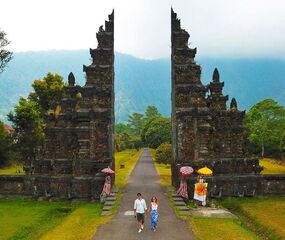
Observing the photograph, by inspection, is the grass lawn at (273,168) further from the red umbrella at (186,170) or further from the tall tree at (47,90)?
the tall tree at (47,90)

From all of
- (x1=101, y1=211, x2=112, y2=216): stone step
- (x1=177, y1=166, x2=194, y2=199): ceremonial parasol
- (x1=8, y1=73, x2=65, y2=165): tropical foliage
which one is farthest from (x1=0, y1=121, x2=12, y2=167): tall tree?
(x1=101, y1=211, x2=112, y2=216): stone step

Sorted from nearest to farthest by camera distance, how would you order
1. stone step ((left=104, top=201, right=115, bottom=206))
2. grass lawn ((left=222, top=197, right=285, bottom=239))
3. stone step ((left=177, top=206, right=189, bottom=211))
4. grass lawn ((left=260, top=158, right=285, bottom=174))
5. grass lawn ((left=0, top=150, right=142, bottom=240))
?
grass lawn ((left=0, top=150, right=142, bottom=240)) → grass lawn ((left=222, top=197, right=285, bottom=239)) → stone step ((left=177, top=206, right=189, bottom=211)) → stone step ((left=104, top=201, right=115, bottom=206)) → grass lawn ((left=260, top=158, right=285, bottom=174))

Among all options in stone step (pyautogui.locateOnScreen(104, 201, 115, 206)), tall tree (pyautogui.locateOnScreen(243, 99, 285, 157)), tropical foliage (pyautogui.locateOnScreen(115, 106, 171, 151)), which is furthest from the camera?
tropical foliage (pyautogui.locateOnScreen(115, 106, 171, 151))

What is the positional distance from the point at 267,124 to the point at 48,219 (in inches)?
2124

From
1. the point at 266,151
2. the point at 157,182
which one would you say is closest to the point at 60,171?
the point at 157,182

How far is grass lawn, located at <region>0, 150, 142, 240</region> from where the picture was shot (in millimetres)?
22656

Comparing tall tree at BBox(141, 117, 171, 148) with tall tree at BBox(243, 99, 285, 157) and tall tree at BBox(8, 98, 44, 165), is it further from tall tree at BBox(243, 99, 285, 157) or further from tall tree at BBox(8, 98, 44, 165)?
tall tree at BBox(8, 98, 44, 165)

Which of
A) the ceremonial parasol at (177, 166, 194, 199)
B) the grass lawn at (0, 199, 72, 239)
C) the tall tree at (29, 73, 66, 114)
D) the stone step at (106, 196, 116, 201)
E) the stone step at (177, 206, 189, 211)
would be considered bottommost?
the grass lawn at (0, 199, 72, 239)

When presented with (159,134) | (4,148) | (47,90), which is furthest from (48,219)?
(159,134)

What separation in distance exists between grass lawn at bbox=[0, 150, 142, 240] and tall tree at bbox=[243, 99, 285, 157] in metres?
48.7

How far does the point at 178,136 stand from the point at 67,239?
15.5 metres

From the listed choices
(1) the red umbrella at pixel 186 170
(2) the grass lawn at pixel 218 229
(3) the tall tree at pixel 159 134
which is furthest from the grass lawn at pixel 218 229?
(3) the tall tree at pixel 159 134

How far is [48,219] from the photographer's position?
27438mm

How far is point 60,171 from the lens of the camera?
35906 millimetres
